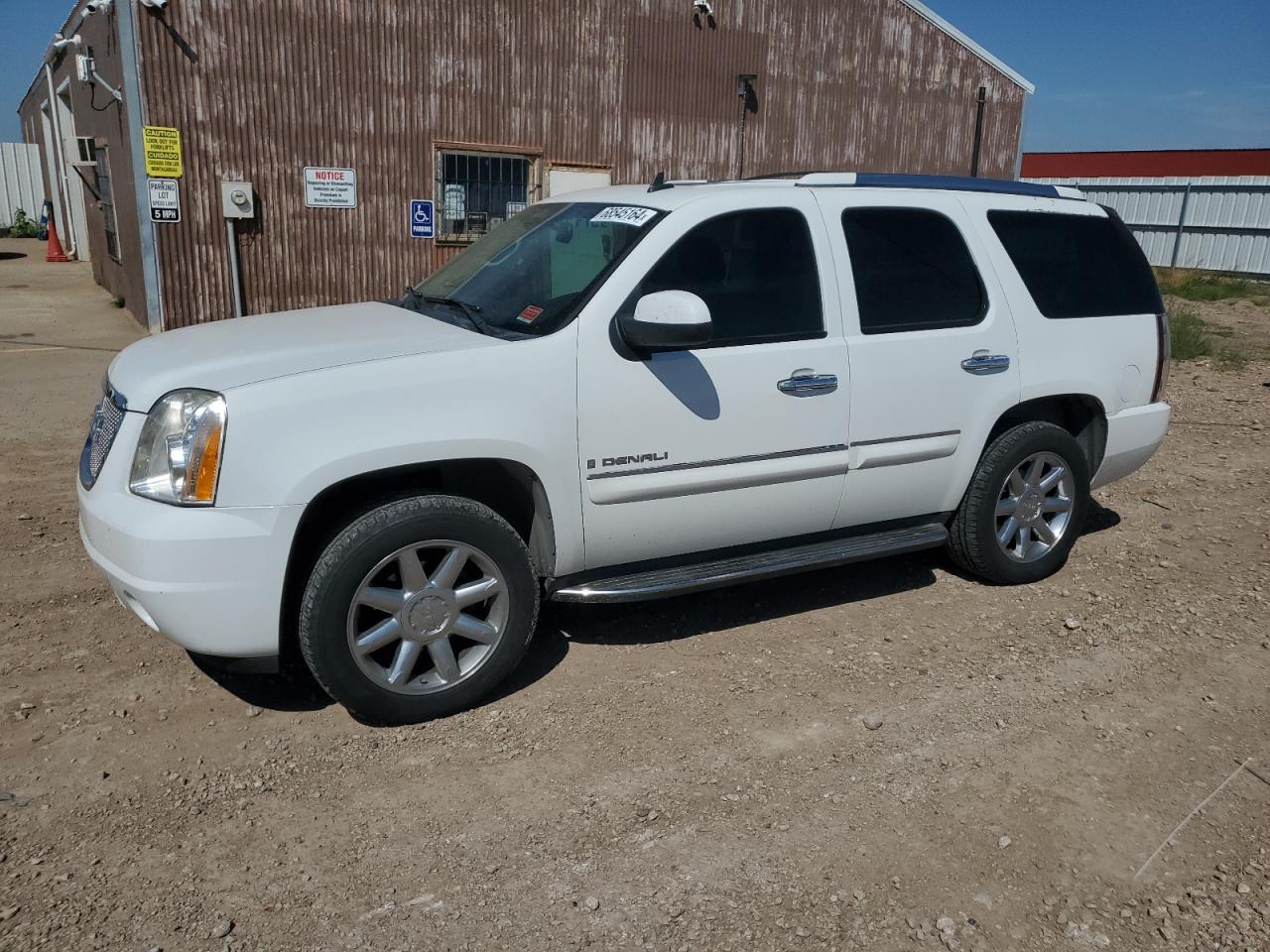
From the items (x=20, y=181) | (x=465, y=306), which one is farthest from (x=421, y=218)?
(x=20, y=181)

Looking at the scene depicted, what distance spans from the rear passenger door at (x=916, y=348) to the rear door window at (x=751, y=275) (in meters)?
0.19

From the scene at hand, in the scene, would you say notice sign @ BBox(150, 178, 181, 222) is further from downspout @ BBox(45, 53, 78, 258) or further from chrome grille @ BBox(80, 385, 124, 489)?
downspout @ BBox(45, 53, 78, 258)

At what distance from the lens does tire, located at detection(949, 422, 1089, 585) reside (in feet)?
15.6

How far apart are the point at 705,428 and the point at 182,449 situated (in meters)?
1.87

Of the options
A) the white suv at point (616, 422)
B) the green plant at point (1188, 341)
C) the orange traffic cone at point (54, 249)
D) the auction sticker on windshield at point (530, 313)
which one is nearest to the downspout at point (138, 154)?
the white suv at point (616, 422)

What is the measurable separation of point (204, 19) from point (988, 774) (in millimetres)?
11321

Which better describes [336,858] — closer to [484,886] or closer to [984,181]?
[484,886]

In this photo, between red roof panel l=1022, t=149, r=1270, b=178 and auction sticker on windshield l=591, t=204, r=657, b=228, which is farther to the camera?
red roof panel l=1022, t=149, r=1270, b=178

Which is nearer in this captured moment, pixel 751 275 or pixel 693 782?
pixel 693 782

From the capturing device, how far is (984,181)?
16.3 feet

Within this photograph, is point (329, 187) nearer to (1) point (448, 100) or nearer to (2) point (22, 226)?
(1) point (448, 100)

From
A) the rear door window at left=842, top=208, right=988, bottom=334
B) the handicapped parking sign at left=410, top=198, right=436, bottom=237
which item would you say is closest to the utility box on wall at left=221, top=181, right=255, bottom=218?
the handicapped parking sign at left=410, top=198, right=436, bottom=237

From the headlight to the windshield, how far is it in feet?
3.54

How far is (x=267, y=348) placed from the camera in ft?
11.8
